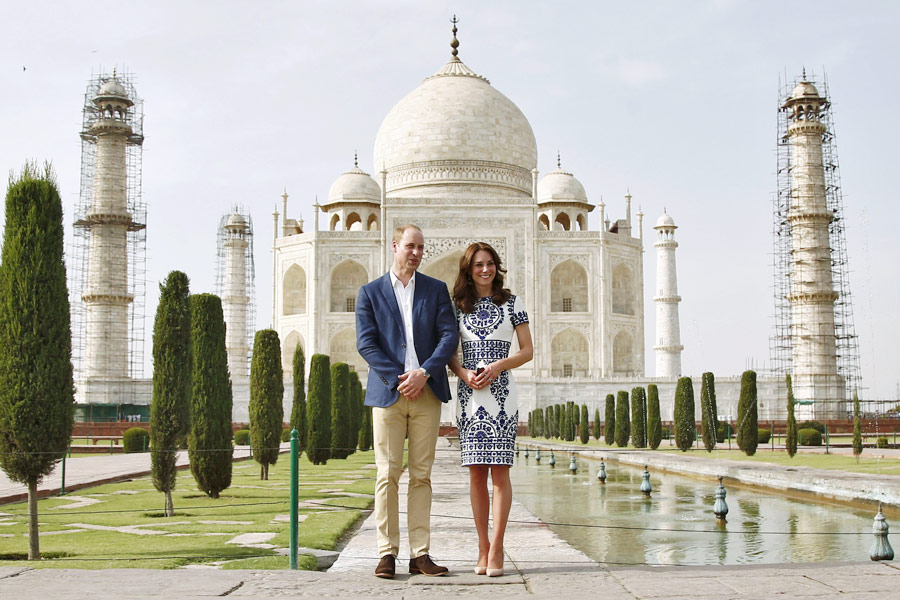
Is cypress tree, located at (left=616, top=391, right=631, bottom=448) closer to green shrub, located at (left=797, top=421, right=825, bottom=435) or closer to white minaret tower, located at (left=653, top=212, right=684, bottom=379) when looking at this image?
green shrub, located at (left=797, top=421, right=825, bottom=435)

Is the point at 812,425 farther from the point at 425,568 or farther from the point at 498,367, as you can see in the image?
the point at 425,568

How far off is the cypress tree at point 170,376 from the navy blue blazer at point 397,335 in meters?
3.41

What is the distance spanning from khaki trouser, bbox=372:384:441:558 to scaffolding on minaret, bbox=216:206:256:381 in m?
34.2

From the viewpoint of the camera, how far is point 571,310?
3238cm

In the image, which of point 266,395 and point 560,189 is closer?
point 266,395

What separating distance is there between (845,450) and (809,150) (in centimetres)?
1359

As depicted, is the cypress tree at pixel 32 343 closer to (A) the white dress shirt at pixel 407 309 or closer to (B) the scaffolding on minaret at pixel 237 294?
(A) the white dress shirt at pixel 407 309

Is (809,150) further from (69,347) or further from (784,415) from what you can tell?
(69,347)

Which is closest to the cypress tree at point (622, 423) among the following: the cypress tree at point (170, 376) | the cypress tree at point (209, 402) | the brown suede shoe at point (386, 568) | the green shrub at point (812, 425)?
the green shrub at point (812, 425)

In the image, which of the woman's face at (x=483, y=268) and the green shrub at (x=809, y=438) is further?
the green shrub at (x=809, y=438)

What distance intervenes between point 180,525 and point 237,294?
107 ft

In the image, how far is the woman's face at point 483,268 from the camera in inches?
146

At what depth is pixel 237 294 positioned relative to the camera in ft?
123

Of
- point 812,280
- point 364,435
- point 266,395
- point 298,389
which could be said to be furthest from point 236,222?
point 266,395
